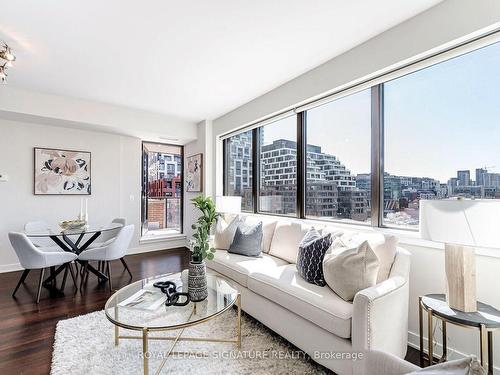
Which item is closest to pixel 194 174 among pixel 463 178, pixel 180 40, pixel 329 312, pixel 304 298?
pixel 180 40

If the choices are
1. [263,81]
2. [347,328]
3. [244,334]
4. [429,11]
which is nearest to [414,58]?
[429,11]

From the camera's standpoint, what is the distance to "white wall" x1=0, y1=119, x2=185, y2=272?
3.90m

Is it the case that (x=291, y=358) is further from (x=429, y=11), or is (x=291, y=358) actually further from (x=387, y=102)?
(x=429, y=11)

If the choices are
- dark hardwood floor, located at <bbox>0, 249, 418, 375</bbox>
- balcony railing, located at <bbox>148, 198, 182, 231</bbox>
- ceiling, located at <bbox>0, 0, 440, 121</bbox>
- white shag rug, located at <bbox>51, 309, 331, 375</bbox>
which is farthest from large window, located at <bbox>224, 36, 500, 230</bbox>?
balcony railing, located at <bbox>148, 198, 182, 231</bbox>

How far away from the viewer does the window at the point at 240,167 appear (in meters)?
4.29

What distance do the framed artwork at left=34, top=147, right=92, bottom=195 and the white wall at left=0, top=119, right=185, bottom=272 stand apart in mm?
84

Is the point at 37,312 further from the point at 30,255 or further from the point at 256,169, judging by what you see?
the point at 256,169

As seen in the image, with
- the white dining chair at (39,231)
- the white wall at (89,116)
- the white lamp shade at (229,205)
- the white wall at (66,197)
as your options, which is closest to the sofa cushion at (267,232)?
the white lamp shade at (229,205)

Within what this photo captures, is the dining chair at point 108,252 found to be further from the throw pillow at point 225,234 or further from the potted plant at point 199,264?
the potted plant at point 199,264

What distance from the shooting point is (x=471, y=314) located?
1.46m

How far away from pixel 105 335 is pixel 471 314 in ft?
8.52

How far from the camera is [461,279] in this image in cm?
152

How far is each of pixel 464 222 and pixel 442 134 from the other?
3.24 feet

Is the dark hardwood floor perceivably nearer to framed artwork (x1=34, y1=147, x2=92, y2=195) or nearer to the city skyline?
framed artwork (x1=34, y1=147, x2=92, y2=195)
